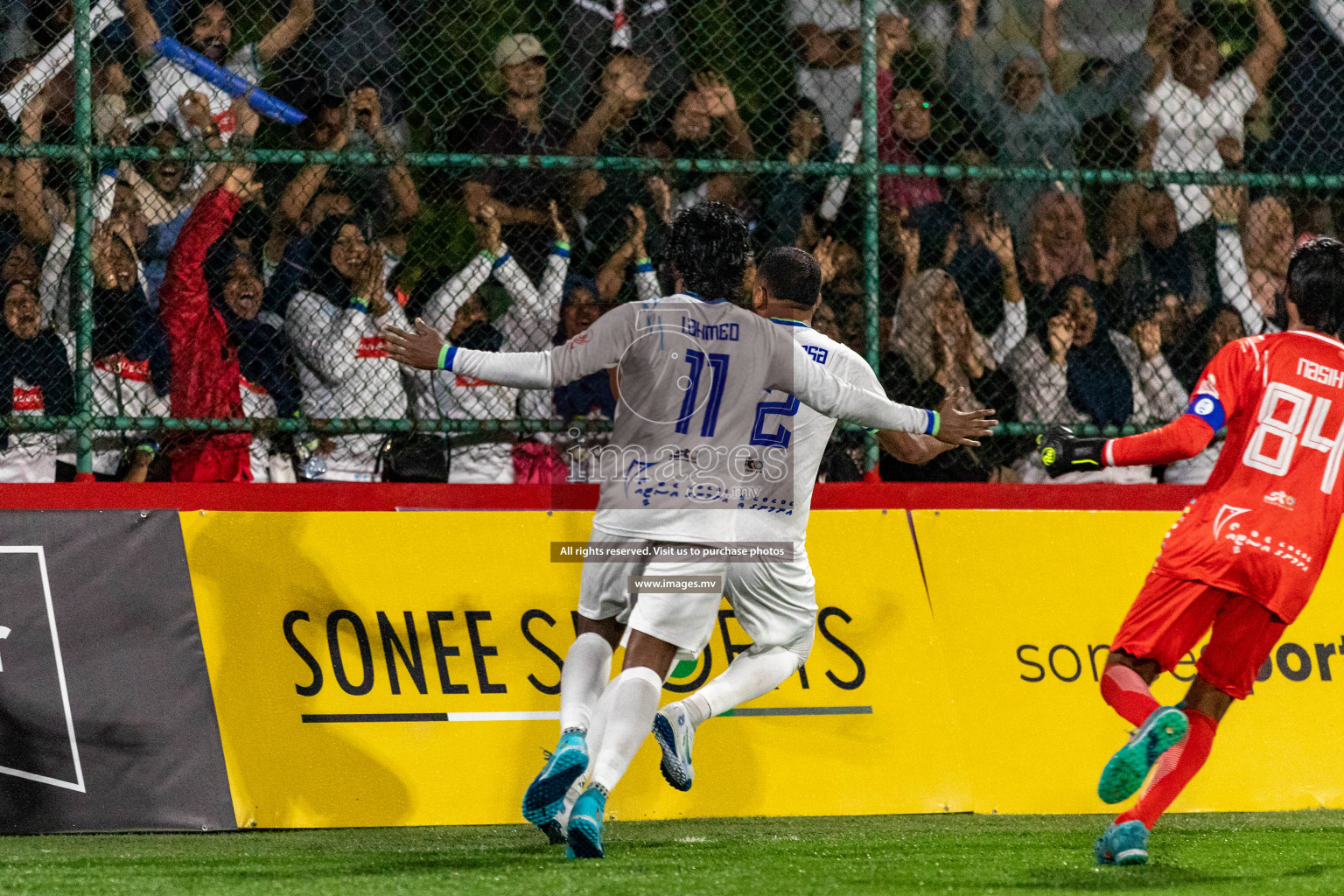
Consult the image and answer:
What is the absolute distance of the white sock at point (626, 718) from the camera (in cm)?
434

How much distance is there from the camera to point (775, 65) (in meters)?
6.44

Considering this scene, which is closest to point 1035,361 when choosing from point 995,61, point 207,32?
point 995,61

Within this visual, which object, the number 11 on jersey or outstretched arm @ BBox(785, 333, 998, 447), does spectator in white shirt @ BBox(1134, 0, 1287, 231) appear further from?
the number 11 on jersey

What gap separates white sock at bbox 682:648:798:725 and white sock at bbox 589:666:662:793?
12.2 inches

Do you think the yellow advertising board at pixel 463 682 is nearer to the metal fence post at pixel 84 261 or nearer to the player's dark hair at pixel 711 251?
the metal fence post at pixel 84 261

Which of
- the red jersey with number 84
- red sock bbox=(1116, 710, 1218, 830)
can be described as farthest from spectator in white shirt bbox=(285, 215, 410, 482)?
red sock bbox=(1116, 710, 1218, 830)

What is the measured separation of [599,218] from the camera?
623 centimetres

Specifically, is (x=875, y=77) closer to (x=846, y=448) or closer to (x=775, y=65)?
(x=775, y=65)

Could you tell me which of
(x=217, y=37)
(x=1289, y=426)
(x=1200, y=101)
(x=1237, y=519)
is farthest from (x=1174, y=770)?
(x=217, y=37)

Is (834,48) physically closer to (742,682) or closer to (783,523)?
(783,523)

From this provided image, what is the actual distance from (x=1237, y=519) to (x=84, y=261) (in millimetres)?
4139

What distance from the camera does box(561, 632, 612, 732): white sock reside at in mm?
4445

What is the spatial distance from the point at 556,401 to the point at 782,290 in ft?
4.99

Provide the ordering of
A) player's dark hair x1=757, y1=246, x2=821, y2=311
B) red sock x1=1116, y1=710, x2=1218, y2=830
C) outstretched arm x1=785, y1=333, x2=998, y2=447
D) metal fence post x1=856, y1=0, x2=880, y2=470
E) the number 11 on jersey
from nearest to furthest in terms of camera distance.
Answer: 1. red sock x1=1116, y1=710, x2=1218, y2=830
2. the number 11 on jersey
3. outstretched arm x1=785, y1=333, x2=998, y2=447
4. player's dark hair x1=757, y1=246, x2=821, y2=311
5. metal fence post x1=856, y1=0, x2=880, y2=470
